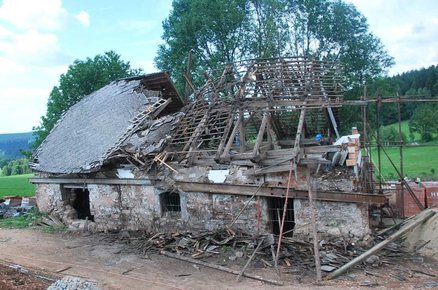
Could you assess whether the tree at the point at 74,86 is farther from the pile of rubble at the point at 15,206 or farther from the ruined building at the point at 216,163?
the ruined building at the point at 216,163

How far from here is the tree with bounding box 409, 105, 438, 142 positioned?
116ft

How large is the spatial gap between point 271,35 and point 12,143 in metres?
91.1

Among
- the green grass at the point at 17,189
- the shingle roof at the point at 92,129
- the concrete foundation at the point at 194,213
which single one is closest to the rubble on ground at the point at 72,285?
the concrete foundation at the point at 194,213

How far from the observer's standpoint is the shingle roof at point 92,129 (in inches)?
590

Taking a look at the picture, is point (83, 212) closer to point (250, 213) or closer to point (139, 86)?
point (139, 86)

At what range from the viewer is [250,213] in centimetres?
1212

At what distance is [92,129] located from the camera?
1673 centimetres

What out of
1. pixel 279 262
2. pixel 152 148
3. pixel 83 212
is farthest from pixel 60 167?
pixel 279 262

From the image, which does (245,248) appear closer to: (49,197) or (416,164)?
(49,197)

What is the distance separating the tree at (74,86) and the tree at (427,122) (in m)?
27.3

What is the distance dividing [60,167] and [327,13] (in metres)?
20.8

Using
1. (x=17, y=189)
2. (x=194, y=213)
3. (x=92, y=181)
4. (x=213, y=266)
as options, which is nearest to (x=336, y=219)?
(x=213, y=266)

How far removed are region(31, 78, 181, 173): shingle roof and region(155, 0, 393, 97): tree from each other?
895cm

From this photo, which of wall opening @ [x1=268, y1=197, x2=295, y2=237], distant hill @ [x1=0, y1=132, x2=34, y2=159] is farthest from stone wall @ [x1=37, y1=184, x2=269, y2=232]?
distant hill @ [x1=0, y1=132, x2=34, y2=159]
